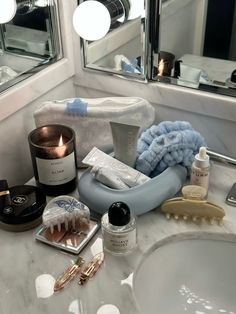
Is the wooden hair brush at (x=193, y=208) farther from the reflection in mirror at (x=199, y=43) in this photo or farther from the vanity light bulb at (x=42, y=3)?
the vanity light bulb at (x=42, y=3)

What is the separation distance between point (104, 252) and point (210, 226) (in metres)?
0.19

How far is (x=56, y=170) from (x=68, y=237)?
131 millimetres

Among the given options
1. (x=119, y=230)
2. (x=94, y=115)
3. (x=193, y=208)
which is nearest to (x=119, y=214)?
(x=119, y=230)

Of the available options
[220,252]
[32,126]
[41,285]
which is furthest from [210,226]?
[32,126]

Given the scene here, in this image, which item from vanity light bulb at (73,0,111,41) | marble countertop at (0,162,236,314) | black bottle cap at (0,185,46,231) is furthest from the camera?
vanity light bulb at (73,0,111,41)

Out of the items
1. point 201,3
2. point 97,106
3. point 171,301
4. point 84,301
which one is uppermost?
point 201,3

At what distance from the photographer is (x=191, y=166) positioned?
0.82m

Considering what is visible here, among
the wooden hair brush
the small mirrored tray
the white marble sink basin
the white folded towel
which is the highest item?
the white folded towel

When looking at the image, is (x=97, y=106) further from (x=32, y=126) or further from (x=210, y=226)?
(x=210, y=226)

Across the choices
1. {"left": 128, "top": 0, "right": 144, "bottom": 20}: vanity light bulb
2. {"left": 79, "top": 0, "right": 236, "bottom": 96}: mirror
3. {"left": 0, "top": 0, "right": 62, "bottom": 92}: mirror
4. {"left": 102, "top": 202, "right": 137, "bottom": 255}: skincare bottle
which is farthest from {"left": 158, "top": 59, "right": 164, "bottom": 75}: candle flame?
{"left": 102, "top": 202, "right": 137, "bottom": 255}: skincare bottle

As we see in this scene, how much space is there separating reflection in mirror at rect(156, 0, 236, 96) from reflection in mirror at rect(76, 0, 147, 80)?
0.15 ft

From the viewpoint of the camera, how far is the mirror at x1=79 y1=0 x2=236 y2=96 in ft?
2.97

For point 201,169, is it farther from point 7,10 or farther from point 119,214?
point 7,10

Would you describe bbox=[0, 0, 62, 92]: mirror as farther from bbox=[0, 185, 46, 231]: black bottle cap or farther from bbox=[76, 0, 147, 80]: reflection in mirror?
bbox=[0, 185, 46, 231]: black bottle cap
